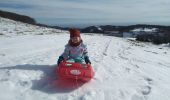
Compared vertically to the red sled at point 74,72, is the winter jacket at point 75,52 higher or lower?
higher

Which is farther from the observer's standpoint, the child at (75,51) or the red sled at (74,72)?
the child at (75,51)

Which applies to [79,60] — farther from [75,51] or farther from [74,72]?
[74,72]

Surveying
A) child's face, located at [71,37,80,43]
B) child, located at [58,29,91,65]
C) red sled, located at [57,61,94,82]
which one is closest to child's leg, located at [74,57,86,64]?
child, located at [58,29,91,65]

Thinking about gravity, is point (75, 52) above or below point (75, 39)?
below

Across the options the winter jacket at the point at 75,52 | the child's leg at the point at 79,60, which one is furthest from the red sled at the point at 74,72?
the winter jacket at the point at 75,52

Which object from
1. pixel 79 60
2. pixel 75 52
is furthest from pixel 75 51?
pixel 79 60

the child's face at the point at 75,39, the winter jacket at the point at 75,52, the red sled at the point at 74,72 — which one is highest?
the child's face at the point at 75,39

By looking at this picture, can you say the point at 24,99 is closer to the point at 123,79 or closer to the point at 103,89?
the point at 103,89

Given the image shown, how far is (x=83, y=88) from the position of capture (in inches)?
267

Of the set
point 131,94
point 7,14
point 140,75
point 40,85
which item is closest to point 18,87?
point 40,85

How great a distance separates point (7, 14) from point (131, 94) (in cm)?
6895

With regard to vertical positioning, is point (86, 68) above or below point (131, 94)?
above

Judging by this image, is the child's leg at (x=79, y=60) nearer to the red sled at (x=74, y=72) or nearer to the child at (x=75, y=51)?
the child at (x=75, y=51)

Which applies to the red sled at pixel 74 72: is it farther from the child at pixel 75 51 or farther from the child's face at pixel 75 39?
the child's face at pixel 75 39
